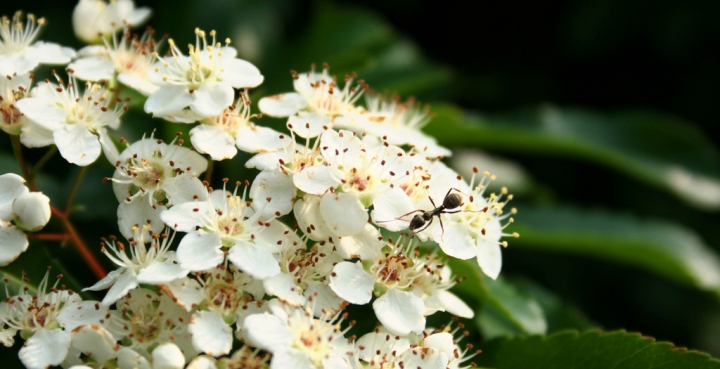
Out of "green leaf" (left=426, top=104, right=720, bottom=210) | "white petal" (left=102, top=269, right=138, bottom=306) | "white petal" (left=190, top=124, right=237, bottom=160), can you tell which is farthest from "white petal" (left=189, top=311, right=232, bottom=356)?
"green leaf" (left=426, top=104, right=720, bottom=210)

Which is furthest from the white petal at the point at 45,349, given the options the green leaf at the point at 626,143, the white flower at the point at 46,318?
the green leaf at the point at 626,143

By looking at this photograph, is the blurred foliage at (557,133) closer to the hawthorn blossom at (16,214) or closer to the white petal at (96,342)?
the hawthorn blossom at (16,214)

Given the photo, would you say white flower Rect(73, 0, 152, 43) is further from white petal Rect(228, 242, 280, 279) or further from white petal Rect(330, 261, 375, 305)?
white petal Rect(330, 261, 375, 305)

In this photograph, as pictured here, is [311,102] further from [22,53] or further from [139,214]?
[22,53]

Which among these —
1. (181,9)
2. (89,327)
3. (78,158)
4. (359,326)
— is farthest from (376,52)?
(89,327)

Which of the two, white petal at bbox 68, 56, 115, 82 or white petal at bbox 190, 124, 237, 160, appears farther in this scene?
white petal at bbox 68, 56, 115, 82

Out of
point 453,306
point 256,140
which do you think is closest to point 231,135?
point 256,140
